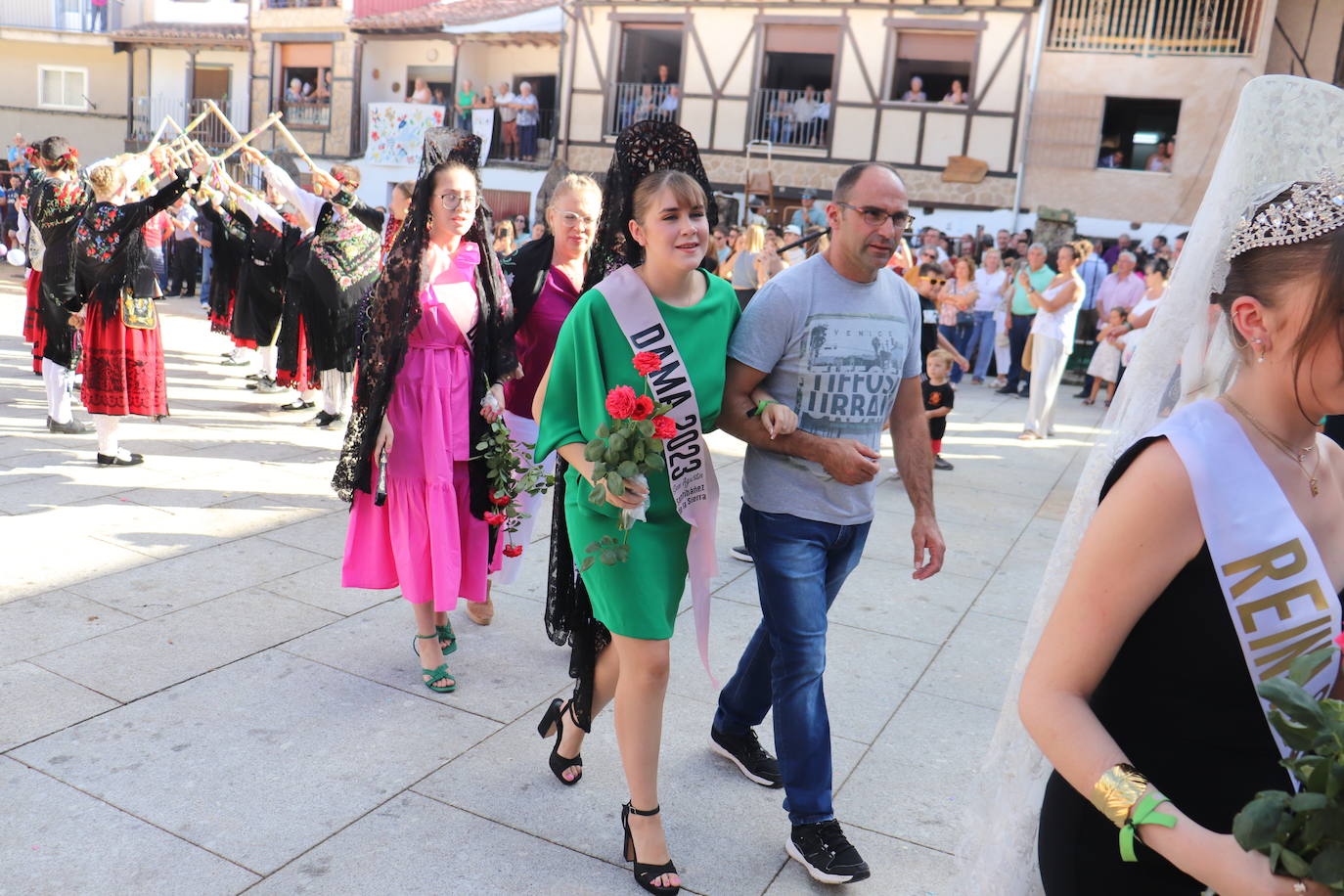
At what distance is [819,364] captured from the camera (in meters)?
2.94

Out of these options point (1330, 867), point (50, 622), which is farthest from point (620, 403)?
point (50, 622)

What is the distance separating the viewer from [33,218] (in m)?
7.62

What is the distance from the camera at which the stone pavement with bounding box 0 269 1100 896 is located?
9.73 ft

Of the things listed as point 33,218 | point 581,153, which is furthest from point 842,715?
point 581,153

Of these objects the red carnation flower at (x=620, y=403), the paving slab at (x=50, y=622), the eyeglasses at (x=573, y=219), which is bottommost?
the paving slab at (x=50, y=622)

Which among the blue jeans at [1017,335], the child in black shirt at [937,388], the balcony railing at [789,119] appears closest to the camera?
the child in black shirt at [937,388]

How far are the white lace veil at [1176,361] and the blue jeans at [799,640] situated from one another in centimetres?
107

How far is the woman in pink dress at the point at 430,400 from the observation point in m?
3.91

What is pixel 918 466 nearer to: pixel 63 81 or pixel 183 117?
pixel 183 117

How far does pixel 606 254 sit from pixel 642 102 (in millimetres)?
19843

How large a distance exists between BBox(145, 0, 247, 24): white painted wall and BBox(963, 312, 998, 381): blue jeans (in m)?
23.1

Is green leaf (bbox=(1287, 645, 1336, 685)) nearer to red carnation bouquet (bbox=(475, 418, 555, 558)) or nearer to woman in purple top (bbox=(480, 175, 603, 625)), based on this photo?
red carnation bouquet (bbox=(475, 418, 555, 558))

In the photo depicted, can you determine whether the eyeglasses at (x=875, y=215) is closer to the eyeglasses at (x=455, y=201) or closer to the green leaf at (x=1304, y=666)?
the eyeglasses at (x=455, y=201)

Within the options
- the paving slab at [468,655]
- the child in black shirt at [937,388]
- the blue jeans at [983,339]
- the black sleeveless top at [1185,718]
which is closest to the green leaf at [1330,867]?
the black sleeveless top at [1185,718]
